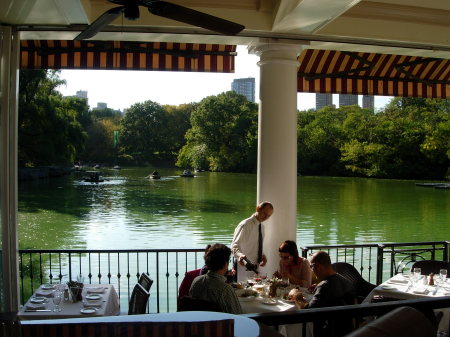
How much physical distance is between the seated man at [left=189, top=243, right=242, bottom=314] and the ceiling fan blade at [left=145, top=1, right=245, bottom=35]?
159 cm

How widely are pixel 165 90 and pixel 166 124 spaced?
6.58m

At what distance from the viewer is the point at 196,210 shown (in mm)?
37125

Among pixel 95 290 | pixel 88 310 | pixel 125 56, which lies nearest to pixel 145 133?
pixel 125 56

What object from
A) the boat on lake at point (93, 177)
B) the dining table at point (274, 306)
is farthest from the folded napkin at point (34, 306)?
the boat on lake at point (93, 177)

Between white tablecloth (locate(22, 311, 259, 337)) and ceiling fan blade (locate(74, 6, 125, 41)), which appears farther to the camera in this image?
ceiling fan blade (locate(74, 6, 125, 41))

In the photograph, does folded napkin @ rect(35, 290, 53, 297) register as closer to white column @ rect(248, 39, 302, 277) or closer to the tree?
white column @ rect(248, 39, 302, 277)

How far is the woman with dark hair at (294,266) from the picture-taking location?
4746 millimetres

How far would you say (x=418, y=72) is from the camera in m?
7.66

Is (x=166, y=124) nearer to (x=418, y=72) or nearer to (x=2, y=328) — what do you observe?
(x=418, y=72)

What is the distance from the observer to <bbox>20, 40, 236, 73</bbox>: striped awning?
19.3ft

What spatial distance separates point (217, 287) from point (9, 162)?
2494mm

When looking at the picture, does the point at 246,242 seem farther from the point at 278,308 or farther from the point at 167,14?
the point at 167,14

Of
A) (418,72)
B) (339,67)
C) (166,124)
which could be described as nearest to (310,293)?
(339,67)

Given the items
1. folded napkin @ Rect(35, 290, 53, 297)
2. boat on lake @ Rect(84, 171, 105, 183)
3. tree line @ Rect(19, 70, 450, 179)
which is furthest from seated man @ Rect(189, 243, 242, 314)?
boat on lake @ Rect(84, 171, 105, 183)
